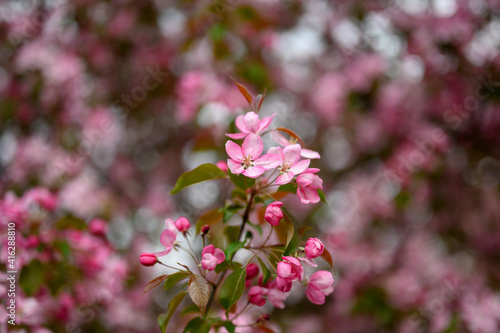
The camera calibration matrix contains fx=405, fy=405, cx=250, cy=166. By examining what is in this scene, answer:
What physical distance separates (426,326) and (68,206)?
214 cm

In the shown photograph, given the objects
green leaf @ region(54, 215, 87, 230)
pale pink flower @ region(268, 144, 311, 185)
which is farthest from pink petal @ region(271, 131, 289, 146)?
green leaf @ region(54, 215, 87, 230)

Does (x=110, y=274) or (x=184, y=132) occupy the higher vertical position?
(x=110, y=274)

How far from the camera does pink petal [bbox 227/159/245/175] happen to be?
86cm

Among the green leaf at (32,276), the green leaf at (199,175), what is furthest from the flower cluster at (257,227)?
the green leaf at (32,276)

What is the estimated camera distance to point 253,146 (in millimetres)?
897

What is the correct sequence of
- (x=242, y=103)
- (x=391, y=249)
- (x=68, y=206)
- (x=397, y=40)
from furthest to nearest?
(x=391, y=249), (x=397, y=40), (x=68, y=206), (x=242, y=103)

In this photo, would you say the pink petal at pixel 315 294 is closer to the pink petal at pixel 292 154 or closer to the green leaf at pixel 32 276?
the pink petal at pixel 292 154

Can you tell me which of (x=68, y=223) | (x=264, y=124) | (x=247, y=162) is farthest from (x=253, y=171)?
(x=68, y=223)

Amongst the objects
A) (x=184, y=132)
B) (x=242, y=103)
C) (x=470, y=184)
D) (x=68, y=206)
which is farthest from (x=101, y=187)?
(x=470, y=184)

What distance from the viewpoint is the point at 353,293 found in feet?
8.46

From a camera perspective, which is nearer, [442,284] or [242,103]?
[242,103]

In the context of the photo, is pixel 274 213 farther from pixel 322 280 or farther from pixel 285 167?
pixel 322 280

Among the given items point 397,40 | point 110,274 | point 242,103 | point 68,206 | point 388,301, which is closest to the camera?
point 110,274

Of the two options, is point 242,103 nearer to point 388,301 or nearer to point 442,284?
point 388,301
